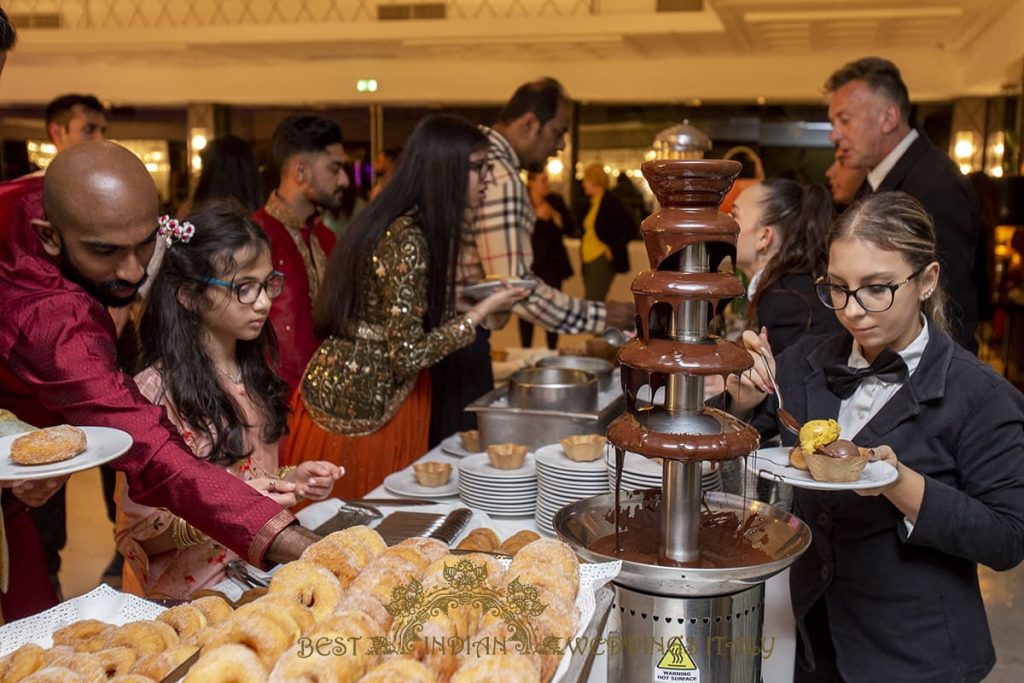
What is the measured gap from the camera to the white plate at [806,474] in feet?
4.73

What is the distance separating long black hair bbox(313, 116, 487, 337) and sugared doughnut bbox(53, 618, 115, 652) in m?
1.83

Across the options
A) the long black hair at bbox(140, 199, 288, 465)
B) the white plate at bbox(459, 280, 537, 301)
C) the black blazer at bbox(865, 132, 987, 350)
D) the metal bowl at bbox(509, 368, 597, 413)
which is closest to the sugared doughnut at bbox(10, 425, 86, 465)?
the long black hair at bbox(140, 199, 288, 465)

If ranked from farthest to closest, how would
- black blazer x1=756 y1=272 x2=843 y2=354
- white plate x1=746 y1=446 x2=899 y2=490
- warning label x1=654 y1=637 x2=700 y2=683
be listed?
black blazer x1=756 y1=272 x2=843 y2=354
white plate x1=746 y1=446 x2=899 y2=490
warning label x1=654 y1=637 x2=700 y2=683

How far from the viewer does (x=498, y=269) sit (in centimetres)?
346

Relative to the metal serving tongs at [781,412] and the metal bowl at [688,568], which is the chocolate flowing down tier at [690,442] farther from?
the metal serving tongs at [781,412]

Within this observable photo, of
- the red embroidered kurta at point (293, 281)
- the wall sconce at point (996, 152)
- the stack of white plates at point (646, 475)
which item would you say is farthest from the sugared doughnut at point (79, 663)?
the wall sconce at point (996, 152)

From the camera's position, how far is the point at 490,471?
2264mm

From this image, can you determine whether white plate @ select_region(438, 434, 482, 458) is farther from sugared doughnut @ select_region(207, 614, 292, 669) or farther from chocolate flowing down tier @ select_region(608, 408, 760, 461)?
sugared doughnut @ select_region(207, 614, 292, 669)

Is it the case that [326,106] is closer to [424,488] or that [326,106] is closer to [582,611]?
[424,488]

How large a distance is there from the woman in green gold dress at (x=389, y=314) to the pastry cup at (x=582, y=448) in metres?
0.90

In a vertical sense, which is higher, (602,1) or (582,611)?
(602,1)

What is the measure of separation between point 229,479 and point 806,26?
7877 mm

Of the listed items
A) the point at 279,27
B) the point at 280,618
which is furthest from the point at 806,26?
the point at 280,618

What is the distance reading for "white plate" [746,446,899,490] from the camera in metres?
1.44
